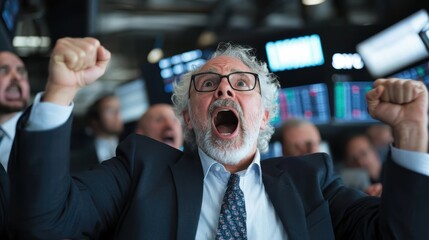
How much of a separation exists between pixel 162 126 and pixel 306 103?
198cm

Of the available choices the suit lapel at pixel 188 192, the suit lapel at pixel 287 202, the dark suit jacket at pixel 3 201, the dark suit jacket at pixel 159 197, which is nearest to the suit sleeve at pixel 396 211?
the dark suit jacket at pixel 159 197

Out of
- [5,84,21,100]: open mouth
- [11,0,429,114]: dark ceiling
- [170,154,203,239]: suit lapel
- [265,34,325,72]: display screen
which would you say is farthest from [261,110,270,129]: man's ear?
[11,0,429,114]: dark ceiling

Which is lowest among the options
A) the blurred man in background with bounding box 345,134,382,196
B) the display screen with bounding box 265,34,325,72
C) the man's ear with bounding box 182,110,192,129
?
the blurred man in background with bounding box 345,134,382,196

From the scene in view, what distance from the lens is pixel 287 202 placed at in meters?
2.08

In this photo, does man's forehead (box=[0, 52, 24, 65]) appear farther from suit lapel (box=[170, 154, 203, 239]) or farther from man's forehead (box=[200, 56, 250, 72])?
suit lapel (box=[170, 154, 203, 239])

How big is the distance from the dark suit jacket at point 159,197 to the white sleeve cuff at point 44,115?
0.06 ft

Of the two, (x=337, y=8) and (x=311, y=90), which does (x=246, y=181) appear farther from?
(x=337, y=8)

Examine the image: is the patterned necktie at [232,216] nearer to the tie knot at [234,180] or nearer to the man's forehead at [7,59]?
the tie knot at [234,180]

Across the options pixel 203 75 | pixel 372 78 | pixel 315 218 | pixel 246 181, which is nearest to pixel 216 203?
pixel 246 181

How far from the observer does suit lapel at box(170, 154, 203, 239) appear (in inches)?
77.7

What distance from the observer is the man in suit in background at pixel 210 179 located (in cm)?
170

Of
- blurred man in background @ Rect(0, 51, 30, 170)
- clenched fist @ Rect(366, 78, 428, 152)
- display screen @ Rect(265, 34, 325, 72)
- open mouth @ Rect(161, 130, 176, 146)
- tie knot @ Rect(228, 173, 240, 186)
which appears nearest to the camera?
clenched fist @ Rect(366, 78, 428, 152)

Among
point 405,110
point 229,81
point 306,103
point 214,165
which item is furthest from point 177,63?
point 405,110

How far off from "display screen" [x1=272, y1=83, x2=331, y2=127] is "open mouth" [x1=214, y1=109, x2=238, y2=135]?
3.13 m
